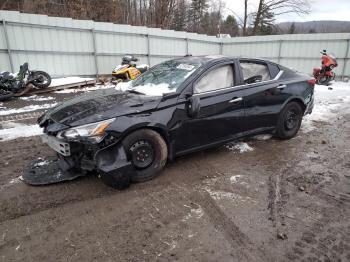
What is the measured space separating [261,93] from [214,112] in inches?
43.0

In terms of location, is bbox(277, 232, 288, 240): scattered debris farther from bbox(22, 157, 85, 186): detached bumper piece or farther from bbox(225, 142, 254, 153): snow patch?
Result: bbox(22, 157, 85, 186): detached bumper piece

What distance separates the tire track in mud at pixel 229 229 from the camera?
2.37 metres

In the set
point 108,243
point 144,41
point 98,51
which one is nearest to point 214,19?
point 144,41

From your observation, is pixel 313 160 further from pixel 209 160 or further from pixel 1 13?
pixel 1 13

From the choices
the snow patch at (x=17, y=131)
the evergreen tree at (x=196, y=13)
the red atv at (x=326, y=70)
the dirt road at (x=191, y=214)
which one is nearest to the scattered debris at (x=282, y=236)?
the dirt road at (x=191, y=214)

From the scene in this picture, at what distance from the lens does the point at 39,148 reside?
4.69m

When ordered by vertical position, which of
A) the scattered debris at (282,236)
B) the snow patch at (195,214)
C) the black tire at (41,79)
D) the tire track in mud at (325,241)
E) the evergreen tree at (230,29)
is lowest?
the tire track in mud at (325,241)

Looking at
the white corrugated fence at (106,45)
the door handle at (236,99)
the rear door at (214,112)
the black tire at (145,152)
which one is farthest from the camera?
the white corrugated fence at (106,45)

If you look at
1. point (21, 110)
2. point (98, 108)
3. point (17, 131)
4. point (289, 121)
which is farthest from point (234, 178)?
point (21, 110)

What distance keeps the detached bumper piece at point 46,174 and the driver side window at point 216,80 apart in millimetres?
2037

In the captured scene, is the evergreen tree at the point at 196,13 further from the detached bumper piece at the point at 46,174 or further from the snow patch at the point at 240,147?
the detached bumper piece at the point at 46,174

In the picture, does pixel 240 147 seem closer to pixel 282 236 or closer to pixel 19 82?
pixel 282 236

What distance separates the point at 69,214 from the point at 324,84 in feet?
43.1

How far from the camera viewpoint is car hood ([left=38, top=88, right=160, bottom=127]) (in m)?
3.24
